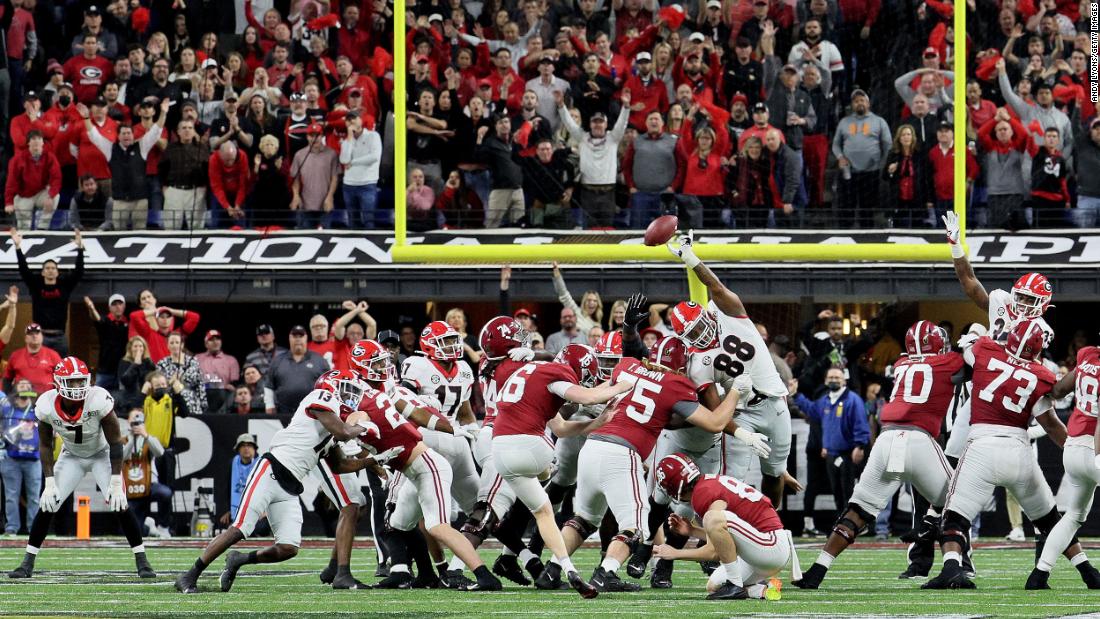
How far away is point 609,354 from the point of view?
442 inches

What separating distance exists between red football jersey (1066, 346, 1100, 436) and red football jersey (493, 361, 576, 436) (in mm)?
2798

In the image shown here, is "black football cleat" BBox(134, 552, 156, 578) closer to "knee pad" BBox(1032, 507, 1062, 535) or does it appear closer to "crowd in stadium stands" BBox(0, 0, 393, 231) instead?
"crowd in stadium stands" BBox(0, 0, 393, 231)

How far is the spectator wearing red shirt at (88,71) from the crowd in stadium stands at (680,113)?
15.0 feet

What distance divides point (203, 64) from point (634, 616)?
1046 centimetres

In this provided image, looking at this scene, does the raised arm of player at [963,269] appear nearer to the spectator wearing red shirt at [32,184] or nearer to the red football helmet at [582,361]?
the red football helmet at [582,361]

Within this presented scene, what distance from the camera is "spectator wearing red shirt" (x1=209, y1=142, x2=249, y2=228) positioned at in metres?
16.7

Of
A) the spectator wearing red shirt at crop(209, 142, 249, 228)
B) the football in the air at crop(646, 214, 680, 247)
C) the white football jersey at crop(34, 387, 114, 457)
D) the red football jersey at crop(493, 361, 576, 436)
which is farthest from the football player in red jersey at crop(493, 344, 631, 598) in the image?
the spectator wearing red shirt at crop(209, 142, 249, 228)

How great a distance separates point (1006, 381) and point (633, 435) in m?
2.09

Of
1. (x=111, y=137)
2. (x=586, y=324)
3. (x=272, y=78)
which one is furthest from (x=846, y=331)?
(x=111, y=137)

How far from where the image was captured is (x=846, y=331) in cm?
1731

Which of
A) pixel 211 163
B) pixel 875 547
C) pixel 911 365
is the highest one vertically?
pixel 211 163

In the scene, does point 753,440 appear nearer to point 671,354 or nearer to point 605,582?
point 671,354

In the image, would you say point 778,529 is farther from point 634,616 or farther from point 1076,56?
point 1076,56

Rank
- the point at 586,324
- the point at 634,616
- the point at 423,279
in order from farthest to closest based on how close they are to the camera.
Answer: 1. the point at 423,279
2. the point at 586,324
3. the point at 634,616
